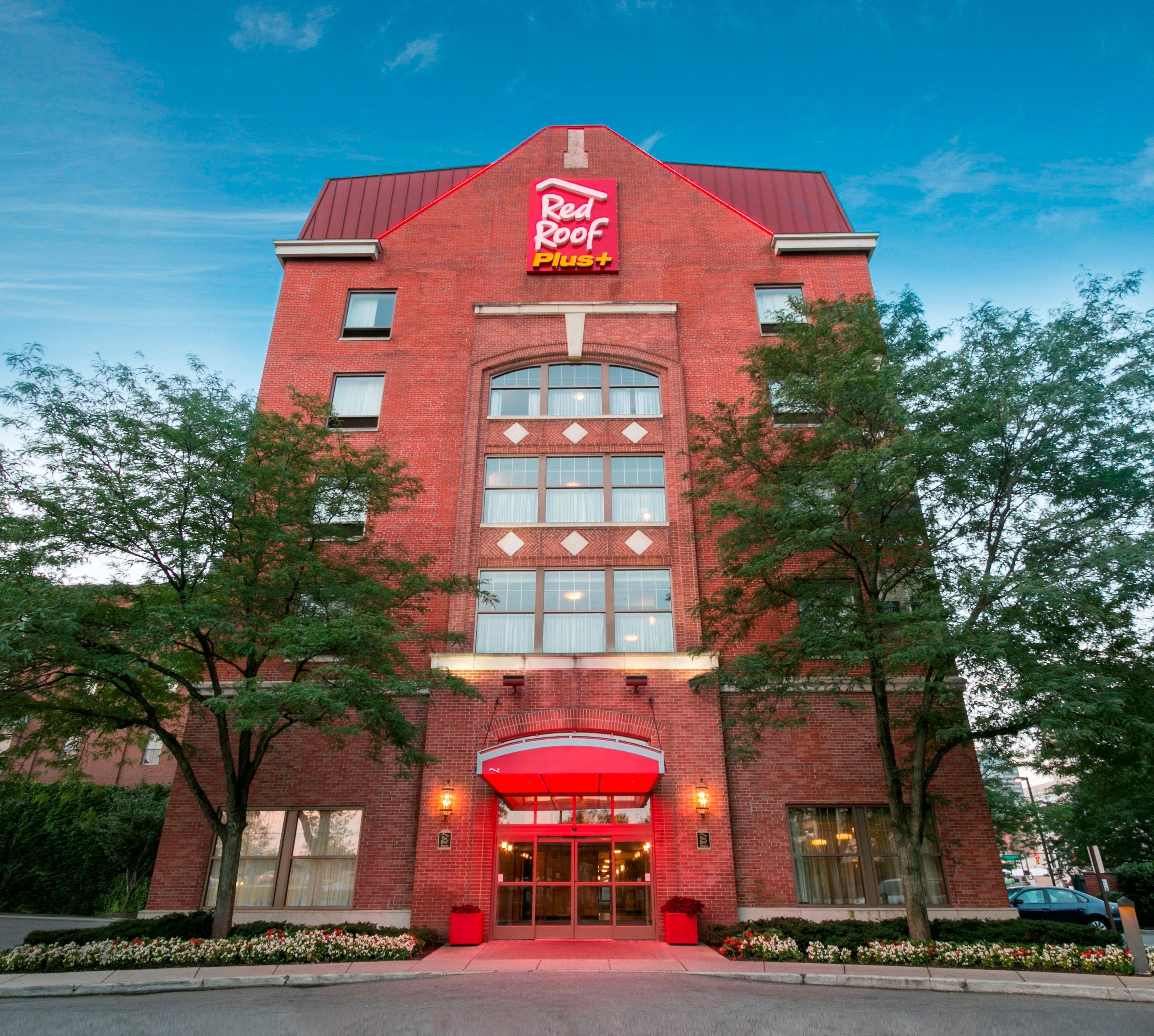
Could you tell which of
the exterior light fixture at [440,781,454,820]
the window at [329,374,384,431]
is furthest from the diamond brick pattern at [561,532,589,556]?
the window at [329,374,384,431]

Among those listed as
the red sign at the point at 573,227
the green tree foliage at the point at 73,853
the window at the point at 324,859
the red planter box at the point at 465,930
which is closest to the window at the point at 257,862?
the window at the point at 324,859

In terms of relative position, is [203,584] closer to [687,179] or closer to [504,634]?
[504,634]

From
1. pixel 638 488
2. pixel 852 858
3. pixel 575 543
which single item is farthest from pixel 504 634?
pixel 852 858

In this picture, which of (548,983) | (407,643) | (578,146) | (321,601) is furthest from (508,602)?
(578,146)

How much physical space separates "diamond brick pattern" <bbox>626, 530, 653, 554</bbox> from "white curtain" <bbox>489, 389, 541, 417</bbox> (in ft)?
15.7

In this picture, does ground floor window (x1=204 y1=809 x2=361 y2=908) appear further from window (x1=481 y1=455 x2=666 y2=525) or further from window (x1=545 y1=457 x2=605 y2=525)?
window (x1=545 y1=457 x2=605 y2=525)

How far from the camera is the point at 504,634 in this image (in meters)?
18.7

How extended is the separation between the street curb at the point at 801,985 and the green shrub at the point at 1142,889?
2125cm

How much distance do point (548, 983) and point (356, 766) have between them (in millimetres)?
8032

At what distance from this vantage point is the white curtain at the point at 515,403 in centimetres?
2170

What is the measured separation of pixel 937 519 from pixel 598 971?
1092 centimetres

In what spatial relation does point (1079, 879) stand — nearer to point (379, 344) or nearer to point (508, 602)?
point (508, 602)

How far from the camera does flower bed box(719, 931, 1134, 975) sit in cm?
1245

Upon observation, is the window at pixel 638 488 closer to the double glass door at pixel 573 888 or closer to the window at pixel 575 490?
the window at pixel 575 490
